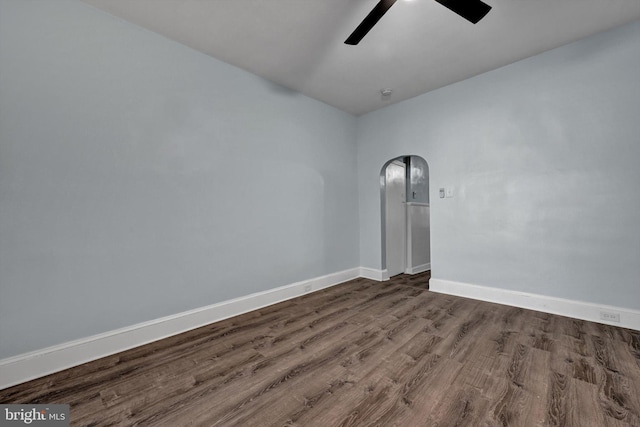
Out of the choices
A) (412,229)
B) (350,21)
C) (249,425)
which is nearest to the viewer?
(249,425)

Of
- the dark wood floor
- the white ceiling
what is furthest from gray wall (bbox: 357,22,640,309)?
the dark wood floor

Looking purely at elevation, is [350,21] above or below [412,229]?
above

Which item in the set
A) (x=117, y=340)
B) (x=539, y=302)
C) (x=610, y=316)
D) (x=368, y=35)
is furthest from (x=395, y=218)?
(x=117, y=340)

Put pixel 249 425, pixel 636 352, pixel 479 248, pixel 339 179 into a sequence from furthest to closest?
1. pixel 339 179
2. pixel 479 248
3. pixel 636 352
4. pixel 249 425

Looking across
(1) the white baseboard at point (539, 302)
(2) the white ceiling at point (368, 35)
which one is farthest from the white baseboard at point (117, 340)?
(2) the white ceiling at point (368, 35)

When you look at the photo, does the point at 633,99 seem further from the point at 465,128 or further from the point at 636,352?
the point at 636,352

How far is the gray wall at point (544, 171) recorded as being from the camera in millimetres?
2398

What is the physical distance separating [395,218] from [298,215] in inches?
73.4

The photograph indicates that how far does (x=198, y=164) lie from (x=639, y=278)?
4.21 meters

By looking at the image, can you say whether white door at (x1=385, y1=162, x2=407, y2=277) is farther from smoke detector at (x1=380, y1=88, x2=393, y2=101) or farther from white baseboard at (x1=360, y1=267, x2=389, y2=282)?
smoke detector at (x1=380, y1=88, x2=393, y2=101)

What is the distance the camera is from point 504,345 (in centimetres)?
206

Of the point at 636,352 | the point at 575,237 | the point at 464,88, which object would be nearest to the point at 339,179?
the point at 464,88

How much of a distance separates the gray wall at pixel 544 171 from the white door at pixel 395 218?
83 cm

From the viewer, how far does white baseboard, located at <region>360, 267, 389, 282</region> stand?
411 cm
